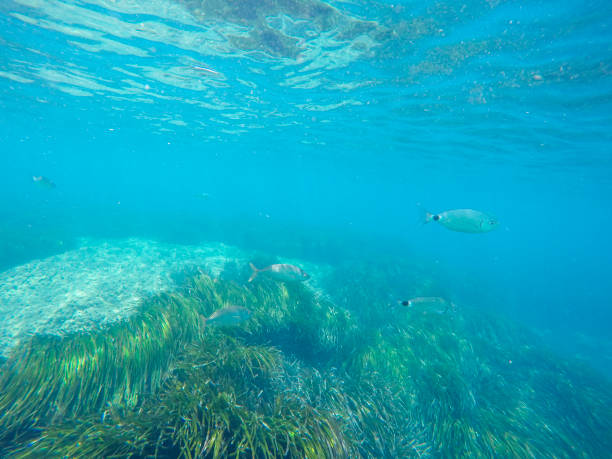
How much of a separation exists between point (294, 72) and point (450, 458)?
1735 cm

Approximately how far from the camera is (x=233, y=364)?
206 inches

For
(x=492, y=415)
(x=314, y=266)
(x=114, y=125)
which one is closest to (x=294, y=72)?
(x=314, y=266)

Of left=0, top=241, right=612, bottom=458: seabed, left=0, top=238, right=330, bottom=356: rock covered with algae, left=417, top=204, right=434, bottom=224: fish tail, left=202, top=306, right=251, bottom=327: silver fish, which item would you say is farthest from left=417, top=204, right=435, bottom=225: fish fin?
left=0, top=238, right=330, bottom=356: rock covered with algae

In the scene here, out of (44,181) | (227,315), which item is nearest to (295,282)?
(227,315)

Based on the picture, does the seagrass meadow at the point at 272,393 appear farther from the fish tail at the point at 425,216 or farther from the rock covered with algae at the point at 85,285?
the fish tail at the point at 425,216

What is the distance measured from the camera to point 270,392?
17.5 ft

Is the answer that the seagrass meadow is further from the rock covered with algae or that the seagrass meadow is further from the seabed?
the rock covered with algae

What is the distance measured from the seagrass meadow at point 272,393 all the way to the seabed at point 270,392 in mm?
27

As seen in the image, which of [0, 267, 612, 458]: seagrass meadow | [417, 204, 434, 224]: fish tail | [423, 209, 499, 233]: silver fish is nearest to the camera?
[0, 267, 612, 458]: seagrass meadow

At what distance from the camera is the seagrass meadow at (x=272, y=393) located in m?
3.86

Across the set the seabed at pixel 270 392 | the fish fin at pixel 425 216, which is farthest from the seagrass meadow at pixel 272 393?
the fish fin at pixel 425 216

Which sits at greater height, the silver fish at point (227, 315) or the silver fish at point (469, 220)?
the silver fish at point (469, 220)

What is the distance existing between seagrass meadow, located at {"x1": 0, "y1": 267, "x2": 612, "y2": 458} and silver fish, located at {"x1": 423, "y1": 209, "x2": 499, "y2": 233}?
4052 mm

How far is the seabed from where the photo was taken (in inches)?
152
